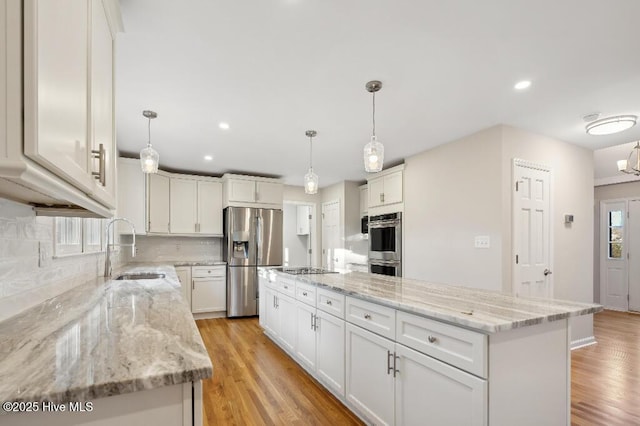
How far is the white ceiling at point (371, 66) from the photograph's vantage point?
5.51 ft

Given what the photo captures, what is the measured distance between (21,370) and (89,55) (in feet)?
3.21

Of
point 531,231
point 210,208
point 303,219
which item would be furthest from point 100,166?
point 303,219

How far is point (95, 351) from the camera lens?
91cm

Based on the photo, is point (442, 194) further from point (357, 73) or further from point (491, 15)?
point (491, 15)

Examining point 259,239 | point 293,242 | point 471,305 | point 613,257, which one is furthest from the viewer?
point 293,242

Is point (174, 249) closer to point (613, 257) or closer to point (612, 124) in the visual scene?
point (612, 124)

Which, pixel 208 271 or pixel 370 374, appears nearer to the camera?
pixel 370 374

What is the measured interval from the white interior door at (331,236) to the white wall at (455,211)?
1.93m

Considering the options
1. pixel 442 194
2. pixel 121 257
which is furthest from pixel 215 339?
pixel 442 194

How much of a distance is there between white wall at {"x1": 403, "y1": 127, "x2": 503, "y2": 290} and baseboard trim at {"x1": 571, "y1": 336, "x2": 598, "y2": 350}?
1476 mm

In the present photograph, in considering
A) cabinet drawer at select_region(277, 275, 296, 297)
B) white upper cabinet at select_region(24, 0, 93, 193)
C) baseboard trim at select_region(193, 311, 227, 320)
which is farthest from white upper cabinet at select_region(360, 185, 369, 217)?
white upper cabinet at select_region(24, 0, 93, 193)

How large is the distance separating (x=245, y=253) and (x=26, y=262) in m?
3.71

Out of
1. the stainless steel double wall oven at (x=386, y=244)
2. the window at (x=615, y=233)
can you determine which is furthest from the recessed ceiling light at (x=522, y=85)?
the window at (x=615, y=233)

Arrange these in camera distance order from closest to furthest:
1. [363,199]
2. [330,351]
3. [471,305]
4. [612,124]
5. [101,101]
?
[101,101]
[471,305]
[330,351]
[612,124]
[363,199]
